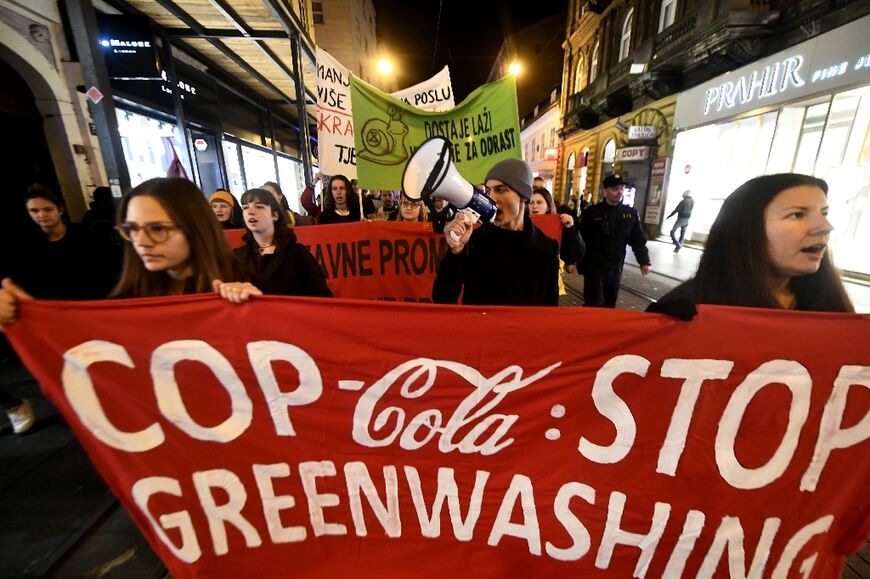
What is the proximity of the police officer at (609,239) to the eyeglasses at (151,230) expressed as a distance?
4.15 m

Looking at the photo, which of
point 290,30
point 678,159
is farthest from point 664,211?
point 290,30

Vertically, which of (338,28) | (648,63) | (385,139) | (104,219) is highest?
(338,28)

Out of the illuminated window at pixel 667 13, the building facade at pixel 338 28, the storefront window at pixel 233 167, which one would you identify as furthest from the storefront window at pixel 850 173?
the building facade at pixel 338 28

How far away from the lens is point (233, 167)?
11.2 m

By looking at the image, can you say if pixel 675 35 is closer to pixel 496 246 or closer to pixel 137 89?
pixel 496 246

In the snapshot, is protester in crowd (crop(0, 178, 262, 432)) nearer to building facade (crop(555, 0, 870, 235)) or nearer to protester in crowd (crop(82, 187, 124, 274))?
protester in crowd (crop(82, 187, 124, 274))

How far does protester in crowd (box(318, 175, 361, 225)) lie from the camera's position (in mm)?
4617

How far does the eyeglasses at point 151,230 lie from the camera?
1431 millimetres

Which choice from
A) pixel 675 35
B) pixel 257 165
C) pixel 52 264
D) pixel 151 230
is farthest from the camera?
pixel 257 165

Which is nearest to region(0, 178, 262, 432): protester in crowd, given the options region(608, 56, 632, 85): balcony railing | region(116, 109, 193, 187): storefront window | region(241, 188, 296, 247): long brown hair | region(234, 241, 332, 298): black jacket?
region(234, 241, 332, 298): black jacket

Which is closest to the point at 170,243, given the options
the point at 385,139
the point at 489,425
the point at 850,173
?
the point at 489,425

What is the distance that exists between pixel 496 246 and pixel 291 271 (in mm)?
1266

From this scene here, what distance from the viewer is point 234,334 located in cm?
132

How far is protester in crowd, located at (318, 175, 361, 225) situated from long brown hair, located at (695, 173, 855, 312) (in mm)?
3859
